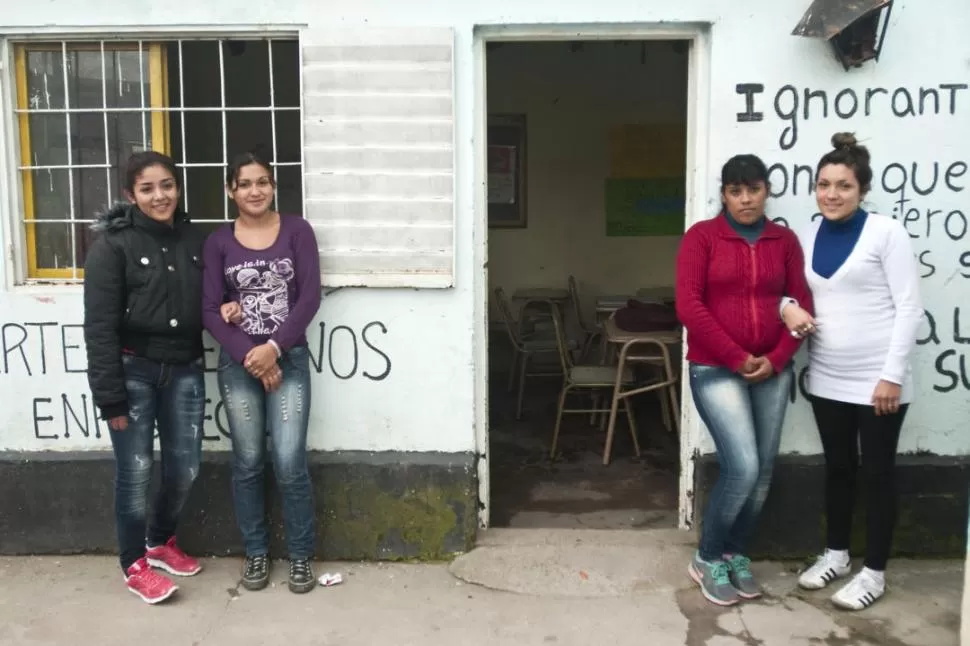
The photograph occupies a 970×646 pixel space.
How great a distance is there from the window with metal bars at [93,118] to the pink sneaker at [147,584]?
1.37 metres

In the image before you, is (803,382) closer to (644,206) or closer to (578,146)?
(644,206)

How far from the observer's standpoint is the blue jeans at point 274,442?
3773 millimetres

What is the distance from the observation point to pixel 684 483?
4301 millimetres

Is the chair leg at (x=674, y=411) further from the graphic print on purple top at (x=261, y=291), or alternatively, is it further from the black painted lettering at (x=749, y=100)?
the graphic print on purple top at (x=261, y=291)

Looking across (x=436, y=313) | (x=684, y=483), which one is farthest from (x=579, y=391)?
(x=436, y=313)

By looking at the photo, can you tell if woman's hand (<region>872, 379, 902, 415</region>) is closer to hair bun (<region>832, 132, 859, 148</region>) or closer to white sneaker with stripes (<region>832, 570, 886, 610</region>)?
white sneaker with stripes (<region>832, 570, 886, 610</region>)

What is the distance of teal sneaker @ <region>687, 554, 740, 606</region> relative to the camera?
3758mm

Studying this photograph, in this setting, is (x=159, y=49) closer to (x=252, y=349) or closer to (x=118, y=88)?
(x=118, y=88)

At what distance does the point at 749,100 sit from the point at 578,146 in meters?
4.49

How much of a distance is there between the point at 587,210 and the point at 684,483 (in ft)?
14.8

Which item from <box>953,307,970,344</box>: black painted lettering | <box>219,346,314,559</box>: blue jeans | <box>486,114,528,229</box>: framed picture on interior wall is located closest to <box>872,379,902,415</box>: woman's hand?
<box>953,307,970,344</box>: black painted lettering

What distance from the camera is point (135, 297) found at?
3613 mm

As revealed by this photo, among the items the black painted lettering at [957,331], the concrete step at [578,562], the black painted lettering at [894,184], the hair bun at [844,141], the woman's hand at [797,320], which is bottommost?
the concrete step at [578,562]

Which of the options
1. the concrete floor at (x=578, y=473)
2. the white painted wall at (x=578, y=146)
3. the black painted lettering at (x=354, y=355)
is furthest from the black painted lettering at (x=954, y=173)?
the white painted wall at (x=578, y=146)
